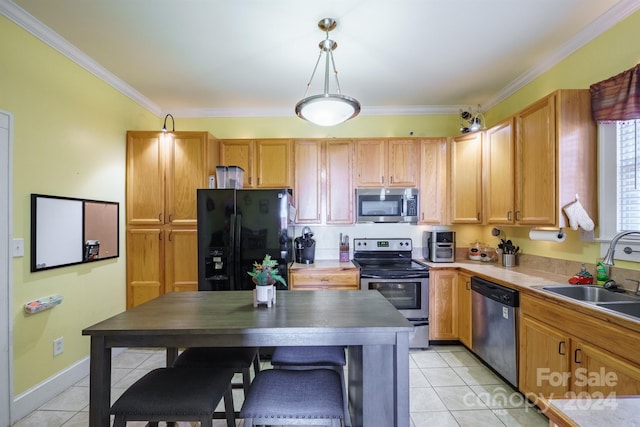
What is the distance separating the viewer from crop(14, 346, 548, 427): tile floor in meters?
1.92

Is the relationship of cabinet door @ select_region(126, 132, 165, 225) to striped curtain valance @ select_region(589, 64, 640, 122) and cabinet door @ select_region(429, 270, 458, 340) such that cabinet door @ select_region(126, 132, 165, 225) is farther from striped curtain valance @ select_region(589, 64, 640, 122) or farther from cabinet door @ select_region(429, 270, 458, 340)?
striped curtain valance @ select_region(589, 64, 640, 122)

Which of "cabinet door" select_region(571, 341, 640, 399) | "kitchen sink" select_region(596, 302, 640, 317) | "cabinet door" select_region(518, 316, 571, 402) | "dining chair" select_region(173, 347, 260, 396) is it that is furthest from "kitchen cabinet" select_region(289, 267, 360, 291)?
"kitchen sink" select_region(596, 302, 640, 317)

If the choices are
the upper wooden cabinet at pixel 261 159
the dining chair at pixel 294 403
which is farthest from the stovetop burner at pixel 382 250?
the dining chair at pixel 294 403

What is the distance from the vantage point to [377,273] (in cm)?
293

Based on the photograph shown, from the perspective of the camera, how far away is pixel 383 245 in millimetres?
3453

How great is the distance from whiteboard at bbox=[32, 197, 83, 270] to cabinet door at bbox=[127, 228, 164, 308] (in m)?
0.60

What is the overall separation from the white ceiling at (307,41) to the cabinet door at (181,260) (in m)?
1.62

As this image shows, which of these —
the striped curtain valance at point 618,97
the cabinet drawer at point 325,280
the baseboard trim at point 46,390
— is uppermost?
the striped curtain valance at point 618,97

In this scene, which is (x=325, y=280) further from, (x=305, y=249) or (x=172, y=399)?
(x=172, y=399)

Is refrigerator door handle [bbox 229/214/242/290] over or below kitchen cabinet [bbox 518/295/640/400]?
over

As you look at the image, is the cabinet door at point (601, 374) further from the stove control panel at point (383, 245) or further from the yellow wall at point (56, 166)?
the yellow wall at point (56, 166)

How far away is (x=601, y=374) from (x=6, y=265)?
3.68 m

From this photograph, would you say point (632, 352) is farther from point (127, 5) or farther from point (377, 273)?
point (127, 5)

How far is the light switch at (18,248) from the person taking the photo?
1.89 m
